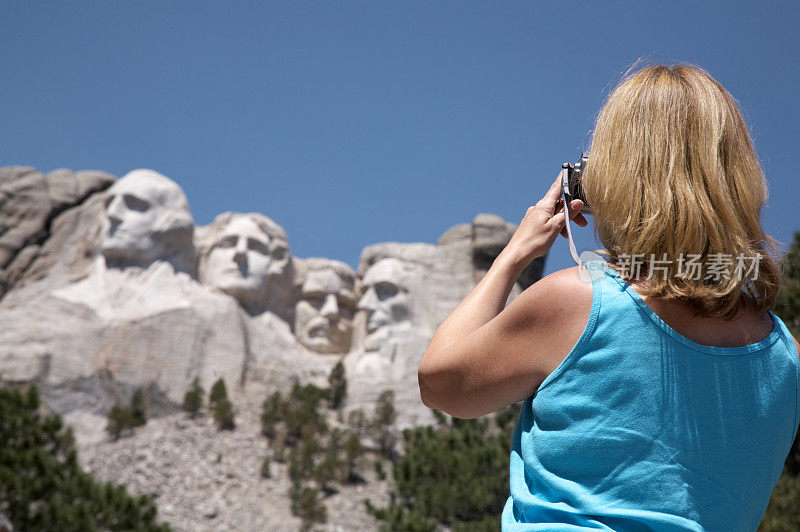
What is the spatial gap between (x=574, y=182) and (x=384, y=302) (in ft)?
50.4

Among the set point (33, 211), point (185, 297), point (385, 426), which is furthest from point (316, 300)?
point (33, 211)

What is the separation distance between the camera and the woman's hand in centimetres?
105

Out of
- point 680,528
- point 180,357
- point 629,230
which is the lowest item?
point 680,528

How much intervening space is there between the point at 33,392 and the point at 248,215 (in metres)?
8.48

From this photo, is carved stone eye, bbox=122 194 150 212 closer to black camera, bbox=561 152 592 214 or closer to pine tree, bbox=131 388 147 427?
pine tree, bbox=131 388 147 427

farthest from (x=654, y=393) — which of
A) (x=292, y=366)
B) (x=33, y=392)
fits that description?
(x=292, y=366)

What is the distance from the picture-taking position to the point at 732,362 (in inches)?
35.7

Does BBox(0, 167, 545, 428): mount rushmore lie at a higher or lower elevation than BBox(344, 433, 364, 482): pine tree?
higher

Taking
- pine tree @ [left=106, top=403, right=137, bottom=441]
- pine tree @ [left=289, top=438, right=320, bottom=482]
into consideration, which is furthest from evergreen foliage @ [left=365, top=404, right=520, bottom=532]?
pine tree @ [left=106, top=403, right=137, bottom=441]

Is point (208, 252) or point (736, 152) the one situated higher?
point (208, 252)

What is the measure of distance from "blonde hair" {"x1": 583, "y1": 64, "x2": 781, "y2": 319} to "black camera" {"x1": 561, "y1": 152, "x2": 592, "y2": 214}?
0.20ft

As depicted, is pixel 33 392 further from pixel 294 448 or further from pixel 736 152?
pixel 736 152

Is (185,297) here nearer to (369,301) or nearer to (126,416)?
(126,416)

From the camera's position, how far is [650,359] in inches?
34.8
